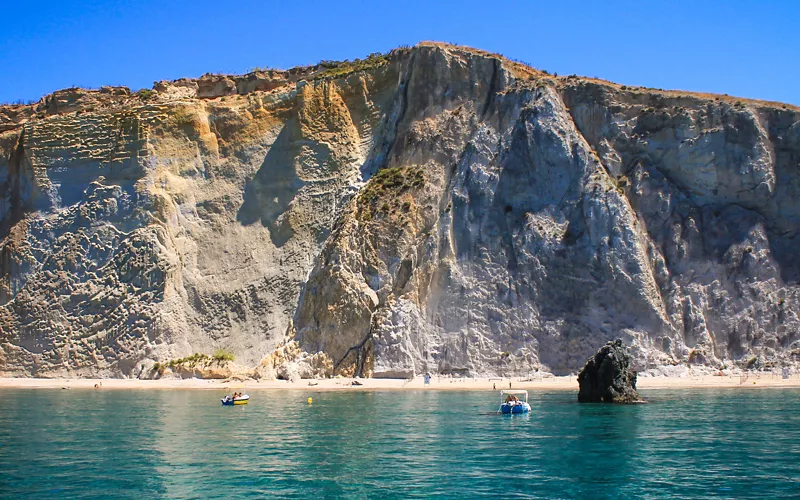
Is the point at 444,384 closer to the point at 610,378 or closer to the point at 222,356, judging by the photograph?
the point at 610,378

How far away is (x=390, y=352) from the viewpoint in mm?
50188

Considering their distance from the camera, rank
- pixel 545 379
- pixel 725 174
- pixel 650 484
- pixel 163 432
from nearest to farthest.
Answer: pixel 650 484, pixel 163 432, pixel 545 379, pixel 725 174

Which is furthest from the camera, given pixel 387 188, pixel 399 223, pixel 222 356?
pixel 387 188

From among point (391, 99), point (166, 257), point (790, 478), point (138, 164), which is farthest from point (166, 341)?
point (790, 478)

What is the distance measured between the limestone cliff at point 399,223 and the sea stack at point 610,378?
412 inches

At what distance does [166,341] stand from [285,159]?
15803 mm

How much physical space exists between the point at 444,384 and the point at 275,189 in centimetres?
2130

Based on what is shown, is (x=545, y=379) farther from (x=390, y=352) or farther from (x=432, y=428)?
(x=432, y=428)

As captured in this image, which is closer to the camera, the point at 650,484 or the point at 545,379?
the point at 650,484

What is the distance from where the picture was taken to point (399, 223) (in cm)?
5450

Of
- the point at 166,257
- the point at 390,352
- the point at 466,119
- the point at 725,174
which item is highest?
the point at 466,119

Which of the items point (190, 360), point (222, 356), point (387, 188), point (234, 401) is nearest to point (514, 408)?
point (234, 401)

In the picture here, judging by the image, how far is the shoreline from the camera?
4731 cm

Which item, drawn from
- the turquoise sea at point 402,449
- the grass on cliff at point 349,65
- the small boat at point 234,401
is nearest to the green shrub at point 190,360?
the turquoise sea at point 402,449
